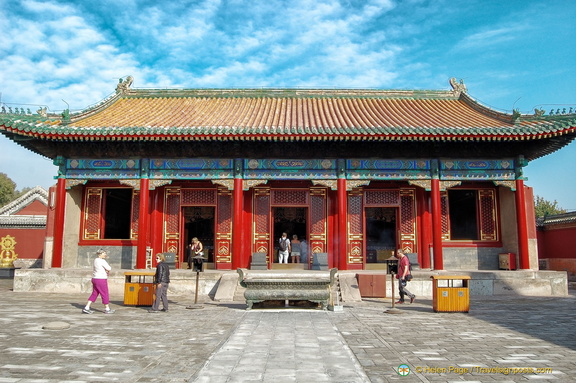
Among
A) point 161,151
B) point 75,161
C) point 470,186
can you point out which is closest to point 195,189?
point 161,151

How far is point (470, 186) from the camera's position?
53.6ft

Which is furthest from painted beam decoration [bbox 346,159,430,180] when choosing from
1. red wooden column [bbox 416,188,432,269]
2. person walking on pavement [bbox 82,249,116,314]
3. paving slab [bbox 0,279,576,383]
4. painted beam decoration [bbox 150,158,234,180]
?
person walking on pavement [bbox 82,249,116,314]

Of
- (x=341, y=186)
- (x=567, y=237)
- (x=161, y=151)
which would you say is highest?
(x=161, y=151)

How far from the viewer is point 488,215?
1628 cm

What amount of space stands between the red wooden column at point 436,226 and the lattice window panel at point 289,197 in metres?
4.50

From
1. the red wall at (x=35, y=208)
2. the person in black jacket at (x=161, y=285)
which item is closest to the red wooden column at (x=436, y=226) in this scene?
the person in black jacket at (x=161, y=285)

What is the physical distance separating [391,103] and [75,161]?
12.7 meters

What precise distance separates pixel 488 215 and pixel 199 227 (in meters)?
11.4

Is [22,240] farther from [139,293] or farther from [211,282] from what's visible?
[139,293]

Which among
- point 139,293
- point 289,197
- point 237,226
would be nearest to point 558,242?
point 289,197

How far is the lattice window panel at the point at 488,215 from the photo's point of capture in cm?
1612

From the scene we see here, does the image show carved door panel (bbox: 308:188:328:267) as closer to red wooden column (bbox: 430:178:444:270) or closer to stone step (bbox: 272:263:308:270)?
stone step (bbox: 272:263:308:270)

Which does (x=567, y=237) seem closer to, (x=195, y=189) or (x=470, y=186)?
(x=470, y=186)

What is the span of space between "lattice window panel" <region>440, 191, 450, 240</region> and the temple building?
0.12 ft
